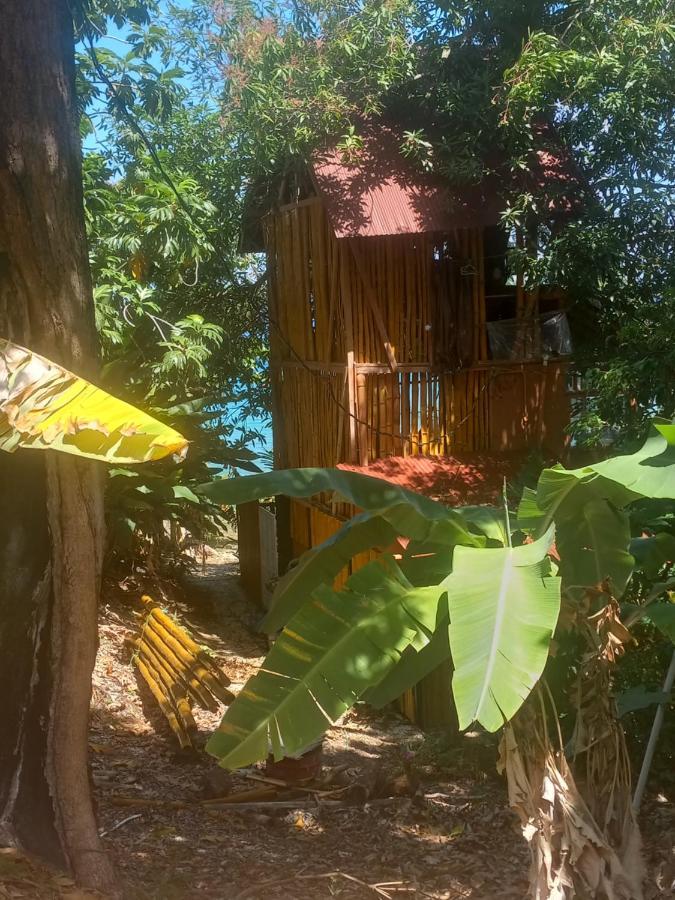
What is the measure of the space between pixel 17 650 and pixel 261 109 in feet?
21.8

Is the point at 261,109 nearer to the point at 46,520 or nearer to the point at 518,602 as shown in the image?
the point at 46,520

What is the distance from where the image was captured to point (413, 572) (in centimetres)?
448

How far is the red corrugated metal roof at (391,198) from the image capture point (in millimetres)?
8594

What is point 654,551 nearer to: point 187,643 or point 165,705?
point 165,705

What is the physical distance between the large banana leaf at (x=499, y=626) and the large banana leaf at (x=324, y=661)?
1.39ft

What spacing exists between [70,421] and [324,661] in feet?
4.87

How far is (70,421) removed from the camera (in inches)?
140

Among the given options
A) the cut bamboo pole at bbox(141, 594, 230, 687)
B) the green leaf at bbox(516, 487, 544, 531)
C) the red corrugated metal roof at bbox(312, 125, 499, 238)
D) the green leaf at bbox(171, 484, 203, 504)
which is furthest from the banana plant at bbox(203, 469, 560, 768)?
the green leaf at bbox(171, 484, 203, 504)

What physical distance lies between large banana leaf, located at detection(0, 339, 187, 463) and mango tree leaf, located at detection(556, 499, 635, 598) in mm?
2025

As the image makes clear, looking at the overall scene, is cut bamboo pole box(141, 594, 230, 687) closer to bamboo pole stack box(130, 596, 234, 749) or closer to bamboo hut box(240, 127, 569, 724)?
bamboo pole stack box(130, 596, 234, 749)

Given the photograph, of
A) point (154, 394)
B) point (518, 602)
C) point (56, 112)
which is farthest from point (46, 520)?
point (154, 394)

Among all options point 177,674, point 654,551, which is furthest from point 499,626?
point 177,674

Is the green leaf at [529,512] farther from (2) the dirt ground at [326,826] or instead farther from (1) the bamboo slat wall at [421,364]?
(1) the bamboo slat wall at [421,364]

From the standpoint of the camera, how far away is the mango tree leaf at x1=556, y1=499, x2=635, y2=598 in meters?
4.16
